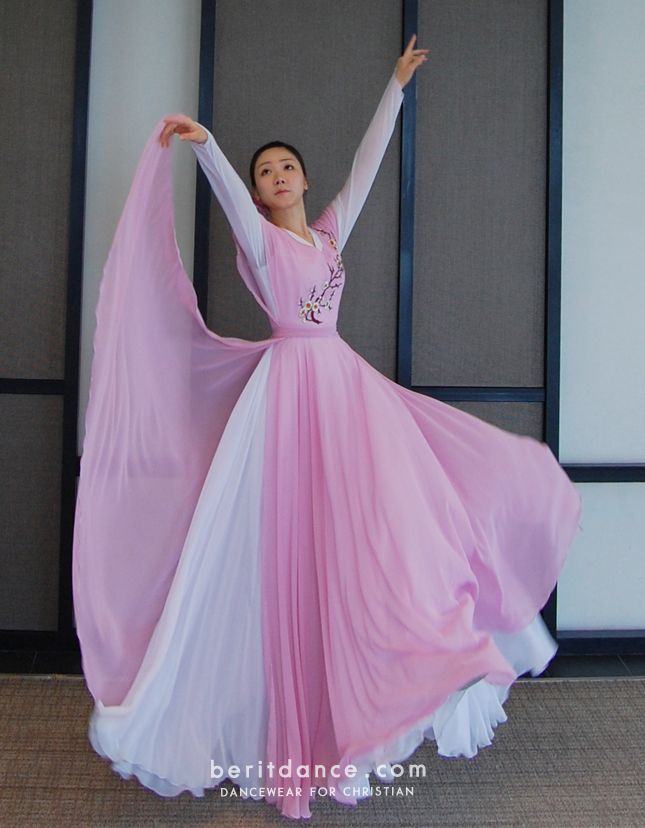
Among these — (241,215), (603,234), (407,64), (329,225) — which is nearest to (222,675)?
(241,215)

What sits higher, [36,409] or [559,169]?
[559,169]

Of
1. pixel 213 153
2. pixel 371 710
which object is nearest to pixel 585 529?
pixel 371 710

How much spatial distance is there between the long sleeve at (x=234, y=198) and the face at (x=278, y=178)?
143mm

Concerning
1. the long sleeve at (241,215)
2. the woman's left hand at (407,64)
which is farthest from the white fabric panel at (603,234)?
the long sleeve at (241,215)

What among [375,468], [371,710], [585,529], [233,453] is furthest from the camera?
[585,529]

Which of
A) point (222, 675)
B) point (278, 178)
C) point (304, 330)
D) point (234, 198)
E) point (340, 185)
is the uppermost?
point (340, 185)

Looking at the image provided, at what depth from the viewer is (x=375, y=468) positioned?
1.93 meters

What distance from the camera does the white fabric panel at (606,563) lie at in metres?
2.86

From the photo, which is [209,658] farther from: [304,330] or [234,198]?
[234,198]

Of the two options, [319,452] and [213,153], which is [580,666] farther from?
[213,153]

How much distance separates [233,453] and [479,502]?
0.62 m

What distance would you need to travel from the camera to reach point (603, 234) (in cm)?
279

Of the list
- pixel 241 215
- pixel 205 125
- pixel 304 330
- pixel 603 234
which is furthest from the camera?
pixel 603 234

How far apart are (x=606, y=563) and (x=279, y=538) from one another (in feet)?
4.56
